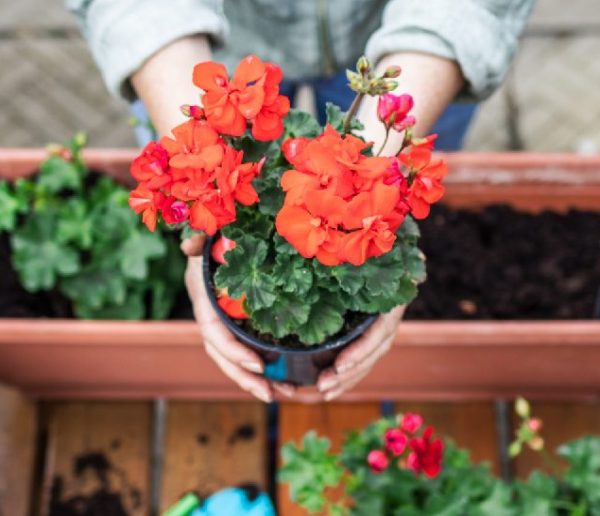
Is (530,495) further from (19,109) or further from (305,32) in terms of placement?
(19,109)

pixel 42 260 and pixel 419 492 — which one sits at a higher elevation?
pixel 42 260

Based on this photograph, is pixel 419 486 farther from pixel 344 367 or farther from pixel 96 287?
pixel 96 287

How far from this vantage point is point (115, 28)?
95 cm

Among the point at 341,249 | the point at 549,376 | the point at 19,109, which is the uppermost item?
the point at 19,109

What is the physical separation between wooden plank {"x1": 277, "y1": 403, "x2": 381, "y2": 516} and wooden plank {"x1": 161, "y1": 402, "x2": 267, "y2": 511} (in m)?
0.05

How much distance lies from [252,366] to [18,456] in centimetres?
73

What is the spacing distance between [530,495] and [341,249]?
65 cm

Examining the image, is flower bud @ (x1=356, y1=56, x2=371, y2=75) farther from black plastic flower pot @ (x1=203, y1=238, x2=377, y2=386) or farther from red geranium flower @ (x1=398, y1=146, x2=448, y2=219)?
black plastic flower pot @ (x1=203, y1=238, x2=377, y2=386)

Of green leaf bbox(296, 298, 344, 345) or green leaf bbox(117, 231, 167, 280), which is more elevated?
green leaf bbox(117, 231, 167, 280)

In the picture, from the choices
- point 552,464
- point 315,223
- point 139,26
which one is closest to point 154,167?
point 315,223

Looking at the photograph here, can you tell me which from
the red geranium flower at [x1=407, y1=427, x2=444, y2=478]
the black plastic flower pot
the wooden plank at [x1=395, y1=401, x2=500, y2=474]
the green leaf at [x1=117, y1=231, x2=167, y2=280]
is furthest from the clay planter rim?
the wooden plank at [x1=395, y1=401, x2=500, y2=474]

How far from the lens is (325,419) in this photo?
138 cm

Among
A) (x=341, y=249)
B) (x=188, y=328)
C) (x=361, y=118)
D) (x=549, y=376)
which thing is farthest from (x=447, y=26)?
(x=549, y=376)

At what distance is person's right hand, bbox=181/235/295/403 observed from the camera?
87 cm
